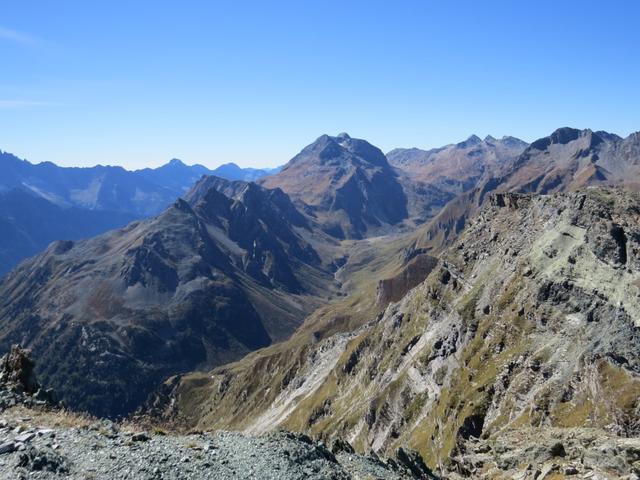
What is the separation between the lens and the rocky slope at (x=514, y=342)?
90.2 metres

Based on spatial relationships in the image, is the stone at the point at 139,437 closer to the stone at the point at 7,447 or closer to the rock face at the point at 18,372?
the stone at the point at 7,447

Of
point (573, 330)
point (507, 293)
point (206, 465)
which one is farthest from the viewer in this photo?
point (507, 293)

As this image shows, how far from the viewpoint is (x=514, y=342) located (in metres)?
119

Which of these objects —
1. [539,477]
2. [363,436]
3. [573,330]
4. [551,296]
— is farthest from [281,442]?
[363,436]

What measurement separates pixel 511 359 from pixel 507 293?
24.7 m

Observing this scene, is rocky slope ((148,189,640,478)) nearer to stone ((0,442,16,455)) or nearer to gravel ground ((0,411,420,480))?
gravel ground ((0,411,420,480))

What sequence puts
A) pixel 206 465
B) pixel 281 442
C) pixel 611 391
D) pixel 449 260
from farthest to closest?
pixel 449 260 → pixel 611 391 → pixel 281 442 → pixel 206 465

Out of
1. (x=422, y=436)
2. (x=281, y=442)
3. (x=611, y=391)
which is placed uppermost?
(x=281, y=442)

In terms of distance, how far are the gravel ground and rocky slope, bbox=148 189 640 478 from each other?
29.0 m

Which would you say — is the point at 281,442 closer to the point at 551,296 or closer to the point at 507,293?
the point at 551,296

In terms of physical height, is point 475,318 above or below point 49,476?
below

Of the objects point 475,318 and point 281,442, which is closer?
point 281,442

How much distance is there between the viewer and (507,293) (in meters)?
134

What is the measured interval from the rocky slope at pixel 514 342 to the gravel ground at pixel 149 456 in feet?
95.1
